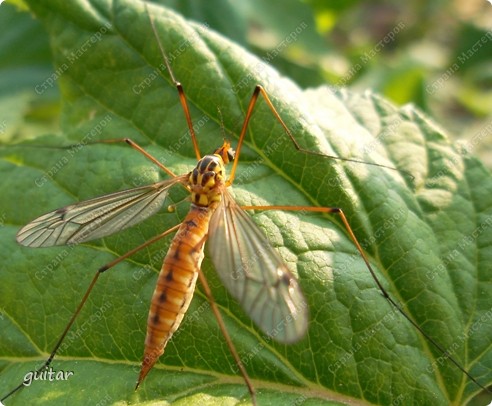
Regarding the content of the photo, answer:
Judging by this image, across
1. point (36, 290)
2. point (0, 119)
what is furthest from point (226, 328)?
point (0, 119)

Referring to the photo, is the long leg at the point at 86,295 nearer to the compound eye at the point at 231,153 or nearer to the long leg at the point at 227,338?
the long leg at the point at 227,338

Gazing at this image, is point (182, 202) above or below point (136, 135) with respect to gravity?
below

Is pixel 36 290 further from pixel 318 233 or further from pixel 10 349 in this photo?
pixel 318 233

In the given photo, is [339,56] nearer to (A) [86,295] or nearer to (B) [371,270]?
(B) [371,270]

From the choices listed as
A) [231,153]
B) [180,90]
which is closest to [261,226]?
[231,153]

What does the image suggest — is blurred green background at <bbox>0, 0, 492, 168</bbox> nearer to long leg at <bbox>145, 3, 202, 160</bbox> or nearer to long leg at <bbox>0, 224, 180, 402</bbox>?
long leg at <bbox>145, 3, 202, 160</bbox>

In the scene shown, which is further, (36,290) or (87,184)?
(87,184)
